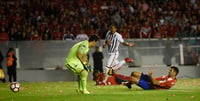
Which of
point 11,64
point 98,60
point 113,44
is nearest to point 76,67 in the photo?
point 113,44

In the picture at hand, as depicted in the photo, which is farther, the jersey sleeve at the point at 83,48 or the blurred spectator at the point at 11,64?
the blurred spectator at the point at 11,64

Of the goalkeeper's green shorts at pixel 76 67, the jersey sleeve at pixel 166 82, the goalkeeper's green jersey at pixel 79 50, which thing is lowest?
the jersey sleeve at pixel 166 82

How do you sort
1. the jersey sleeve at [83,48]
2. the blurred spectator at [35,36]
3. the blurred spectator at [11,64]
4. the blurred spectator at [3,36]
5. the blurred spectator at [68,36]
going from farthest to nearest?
1. the blurred spectator at [68,36]
2. the blurred spectator at [35,36]
3. the blurred spectator at [3,36]
4. the blurred spectator at [11,64]
5. the jersey sleeve at [83,48]

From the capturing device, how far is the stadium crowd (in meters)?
33.8

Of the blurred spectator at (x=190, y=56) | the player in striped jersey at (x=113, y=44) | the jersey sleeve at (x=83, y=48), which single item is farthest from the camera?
the blurred spectator at (x=190, y=56)

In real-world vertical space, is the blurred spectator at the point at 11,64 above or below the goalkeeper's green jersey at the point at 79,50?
below

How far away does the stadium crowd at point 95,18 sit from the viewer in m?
33.8

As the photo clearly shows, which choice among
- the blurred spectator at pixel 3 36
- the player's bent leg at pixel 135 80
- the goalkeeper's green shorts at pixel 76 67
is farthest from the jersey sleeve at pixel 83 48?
the blurred spectator at pixel 3 36

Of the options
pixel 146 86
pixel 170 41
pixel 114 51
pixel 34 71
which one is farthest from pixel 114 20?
pixel 146 86

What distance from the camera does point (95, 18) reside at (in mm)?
35719

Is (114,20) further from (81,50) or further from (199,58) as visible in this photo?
(81,50)

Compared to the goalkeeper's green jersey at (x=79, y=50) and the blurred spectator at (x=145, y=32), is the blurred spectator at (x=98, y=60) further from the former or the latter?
the goalkeeper's green jersey at (x=79, y=50)

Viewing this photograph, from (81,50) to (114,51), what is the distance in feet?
21.6

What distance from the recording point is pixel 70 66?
69.5 ft
